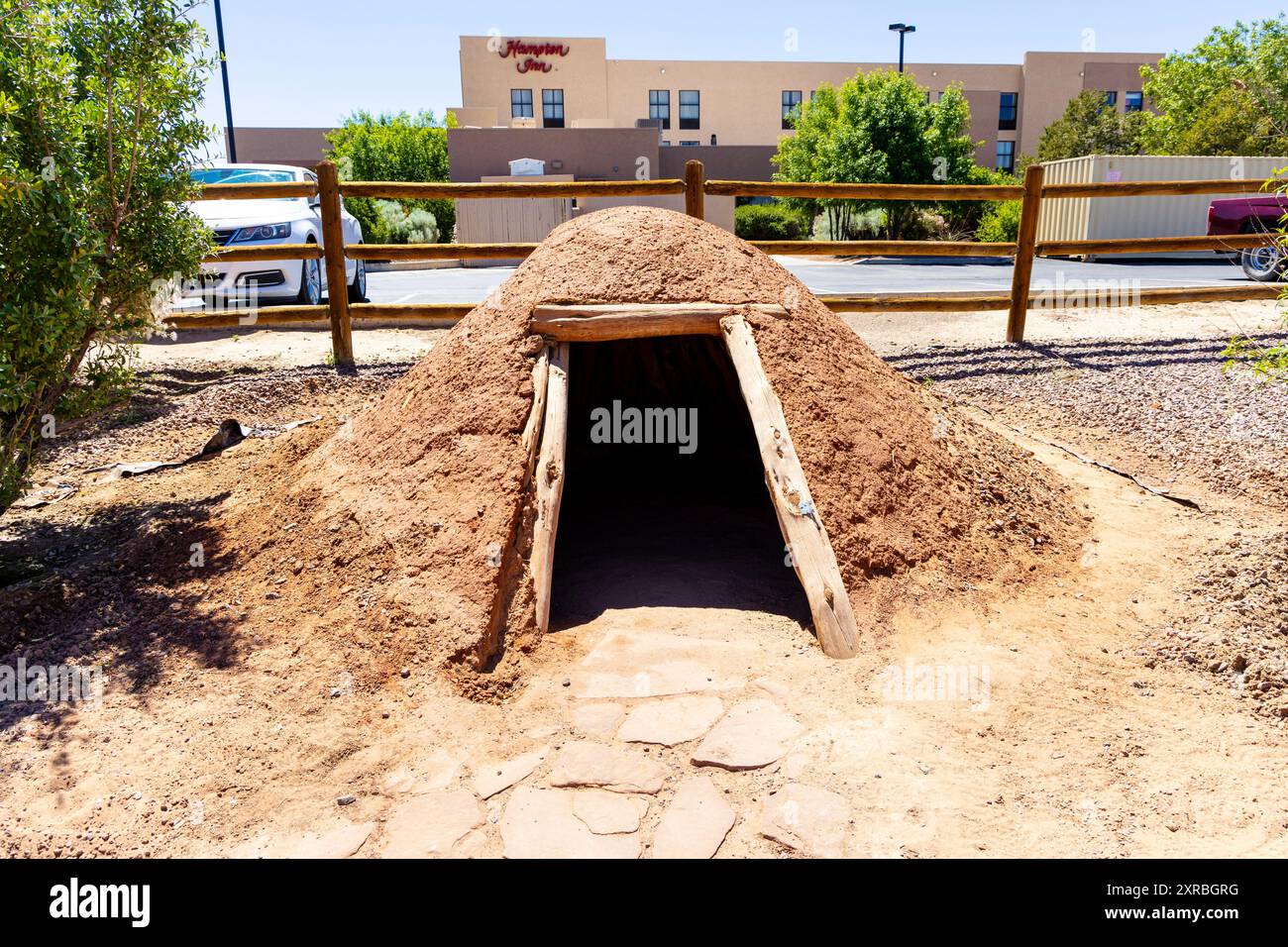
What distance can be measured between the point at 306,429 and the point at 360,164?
89.0ft

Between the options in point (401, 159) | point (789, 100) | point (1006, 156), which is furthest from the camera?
point (1006, 156)

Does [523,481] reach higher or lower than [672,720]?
higher

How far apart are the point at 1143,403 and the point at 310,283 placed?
26.8 feet

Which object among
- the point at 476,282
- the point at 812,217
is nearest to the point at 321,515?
the point at 476,282

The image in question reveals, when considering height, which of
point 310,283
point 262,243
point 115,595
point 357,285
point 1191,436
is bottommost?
point 115,595

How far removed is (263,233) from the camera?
371 inches

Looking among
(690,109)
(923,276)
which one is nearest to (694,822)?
(923,276)

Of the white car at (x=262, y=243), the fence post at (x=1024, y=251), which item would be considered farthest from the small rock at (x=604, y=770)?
the fence post at (x=1024, y=251)

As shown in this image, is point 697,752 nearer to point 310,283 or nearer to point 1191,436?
point 1191,436

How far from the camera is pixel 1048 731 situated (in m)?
3.37

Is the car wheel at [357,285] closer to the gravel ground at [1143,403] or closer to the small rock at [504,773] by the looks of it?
the gravel ground at [1143,403]

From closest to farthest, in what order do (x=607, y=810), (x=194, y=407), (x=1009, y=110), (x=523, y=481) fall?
(x=607, y=810) < (x=523, y=481) < (x=194, y=407) < (x=1009, y=110)

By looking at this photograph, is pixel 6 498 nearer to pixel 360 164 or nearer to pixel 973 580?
pixel 973 580
